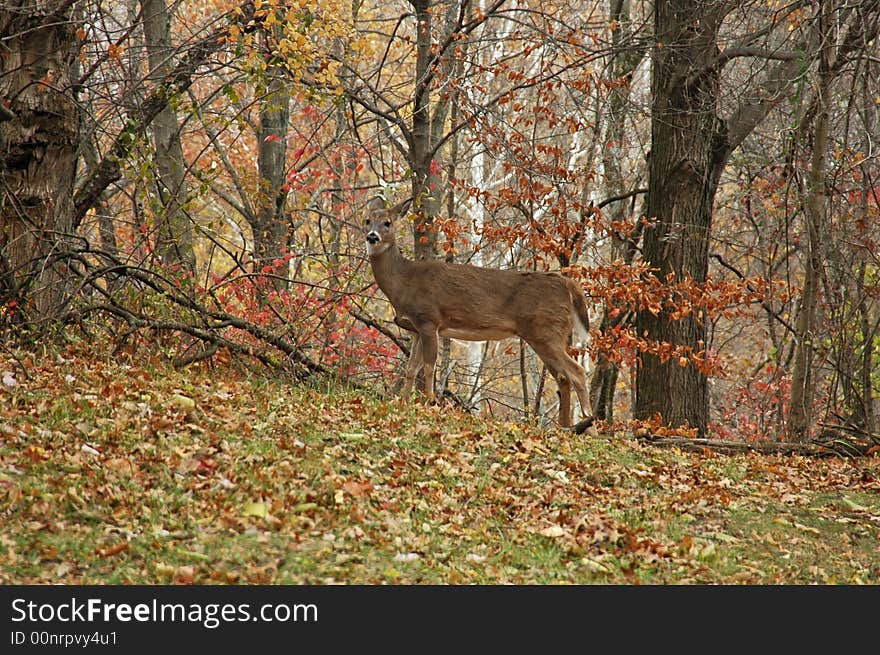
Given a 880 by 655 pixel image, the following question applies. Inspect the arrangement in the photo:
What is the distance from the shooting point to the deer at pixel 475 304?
1045 centimetres

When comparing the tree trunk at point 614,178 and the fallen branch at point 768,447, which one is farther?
the tree trunk at point 614,178

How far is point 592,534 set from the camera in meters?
6.12

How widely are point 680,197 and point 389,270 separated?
363 cm

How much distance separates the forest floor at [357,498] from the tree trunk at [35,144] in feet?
3.95

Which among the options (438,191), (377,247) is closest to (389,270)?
(377,247)

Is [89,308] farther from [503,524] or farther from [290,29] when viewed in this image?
[503,524]

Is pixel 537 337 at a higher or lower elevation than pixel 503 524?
higher

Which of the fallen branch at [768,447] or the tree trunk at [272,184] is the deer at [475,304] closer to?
the fallen branch at [768,447]

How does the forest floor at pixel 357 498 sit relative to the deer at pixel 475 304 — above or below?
below

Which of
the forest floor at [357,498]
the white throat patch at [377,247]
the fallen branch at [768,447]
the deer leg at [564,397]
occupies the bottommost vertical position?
the forest floor at [357,498]

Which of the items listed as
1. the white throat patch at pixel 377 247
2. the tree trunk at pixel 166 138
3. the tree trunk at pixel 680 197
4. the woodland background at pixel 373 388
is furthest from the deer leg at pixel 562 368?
the tree trunk at pixel 166 138

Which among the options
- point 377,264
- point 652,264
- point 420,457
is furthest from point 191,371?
point 652,264

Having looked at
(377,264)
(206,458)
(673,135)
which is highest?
(673,135)
